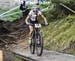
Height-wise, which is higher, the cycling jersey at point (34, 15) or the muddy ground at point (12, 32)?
the cycling jersey at point (34, 15)

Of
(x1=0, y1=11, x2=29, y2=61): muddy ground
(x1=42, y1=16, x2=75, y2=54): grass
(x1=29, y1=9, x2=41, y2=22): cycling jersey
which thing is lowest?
(x1=0, y1=11, x2=29, y2=61): muddy ground

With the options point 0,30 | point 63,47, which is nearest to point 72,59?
point 63,47

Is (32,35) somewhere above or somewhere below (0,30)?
above

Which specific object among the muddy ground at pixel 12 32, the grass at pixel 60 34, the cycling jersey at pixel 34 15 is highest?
the cycling jersey at pixel 34 15

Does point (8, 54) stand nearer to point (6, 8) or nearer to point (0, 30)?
point (0, 30)

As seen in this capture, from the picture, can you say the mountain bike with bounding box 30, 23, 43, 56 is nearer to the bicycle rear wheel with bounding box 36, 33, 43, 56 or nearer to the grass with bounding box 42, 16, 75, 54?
the bicycle rear wheel with bounding box 36, 33, 43, 56

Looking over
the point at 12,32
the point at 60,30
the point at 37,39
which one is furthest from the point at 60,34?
the point at 12,32

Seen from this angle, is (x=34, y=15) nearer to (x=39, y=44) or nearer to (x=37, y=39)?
(x=37, y=39)

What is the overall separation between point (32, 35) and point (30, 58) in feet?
3.38

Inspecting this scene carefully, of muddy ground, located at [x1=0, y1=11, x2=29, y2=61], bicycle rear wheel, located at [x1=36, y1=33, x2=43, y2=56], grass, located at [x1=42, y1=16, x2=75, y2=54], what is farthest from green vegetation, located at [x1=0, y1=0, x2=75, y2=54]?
muddy ground, located at [x1=0, y1=11, x2=29, y2=61]

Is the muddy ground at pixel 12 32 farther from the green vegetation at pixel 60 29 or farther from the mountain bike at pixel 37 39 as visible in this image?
the mountain bike at pixel 37 39

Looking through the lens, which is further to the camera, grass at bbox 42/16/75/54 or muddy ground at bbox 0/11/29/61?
muddy ground at bbox 0/11/29/61

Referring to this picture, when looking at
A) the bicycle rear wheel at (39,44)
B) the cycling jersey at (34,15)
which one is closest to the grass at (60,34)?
the bicycle rear wheel at (39,44)

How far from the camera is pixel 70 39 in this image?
532 inches
